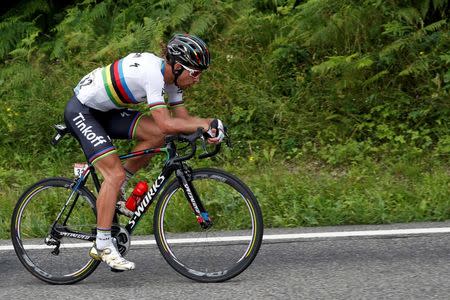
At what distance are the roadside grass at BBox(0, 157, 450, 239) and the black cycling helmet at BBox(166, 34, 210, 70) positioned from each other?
7.04 feet

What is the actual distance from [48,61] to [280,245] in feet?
19.7

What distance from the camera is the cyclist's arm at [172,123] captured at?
5.54 m

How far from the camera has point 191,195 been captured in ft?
19.0

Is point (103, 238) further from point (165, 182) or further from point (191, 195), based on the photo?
point (191, 195)

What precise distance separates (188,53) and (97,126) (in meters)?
0.87

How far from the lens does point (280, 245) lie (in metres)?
6.57

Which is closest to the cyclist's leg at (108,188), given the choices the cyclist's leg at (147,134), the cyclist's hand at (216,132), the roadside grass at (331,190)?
the cyclist's leg at (147,134)

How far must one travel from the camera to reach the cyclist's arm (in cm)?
554

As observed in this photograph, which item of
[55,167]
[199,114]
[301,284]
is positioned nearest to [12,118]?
[55,167]

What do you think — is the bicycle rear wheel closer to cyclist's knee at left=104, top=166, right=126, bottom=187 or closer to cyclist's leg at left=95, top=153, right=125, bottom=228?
cyclist's leg at left=95, top=153, right=125, bottom=228

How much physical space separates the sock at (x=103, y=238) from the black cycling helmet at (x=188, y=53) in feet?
4.18

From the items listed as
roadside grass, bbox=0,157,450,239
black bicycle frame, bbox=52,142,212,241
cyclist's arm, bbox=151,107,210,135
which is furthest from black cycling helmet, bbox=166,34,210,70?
roadside grass, bbox=0,157,450,239

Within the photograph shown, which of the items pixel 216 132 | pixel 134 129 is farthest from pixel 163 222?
pixel 216 132

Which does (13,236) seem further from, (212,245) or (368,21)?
(368,21)
